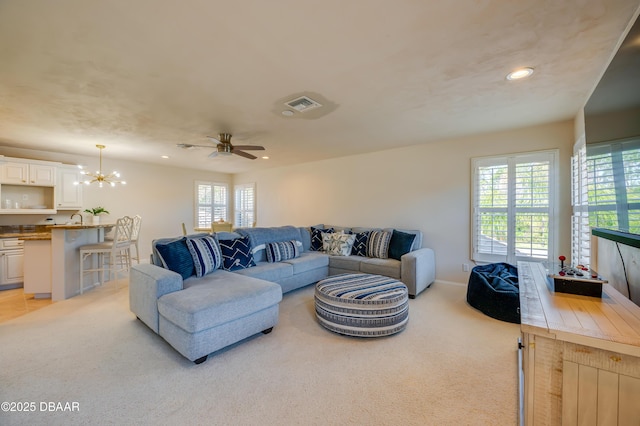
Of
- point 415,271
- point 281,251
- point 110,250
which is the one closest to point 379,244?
point 415,271

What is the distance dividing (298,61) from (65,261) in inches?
166

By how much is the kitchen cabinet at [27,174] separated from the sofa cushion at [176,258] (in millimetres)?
3870

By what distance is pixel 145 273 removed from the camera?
8.52 feet

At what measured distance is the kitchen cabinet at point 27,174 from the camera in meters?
4.36

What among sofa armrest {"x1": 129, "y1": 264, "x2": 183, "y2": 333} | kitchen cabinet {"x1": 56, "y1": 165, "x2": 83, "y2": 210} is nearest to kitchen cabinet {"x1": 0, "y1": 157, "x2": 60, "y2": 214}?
kitchen cabinet {"x1": 56, "y1": 165, "x2": 83, "y2": 210}

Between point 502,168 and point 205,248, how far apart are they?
14.0 feet

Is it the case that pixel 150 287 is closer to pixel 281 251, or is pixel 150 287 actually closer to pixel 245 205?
pixel 281 251

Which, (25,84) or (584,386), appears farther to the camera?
(25,84)

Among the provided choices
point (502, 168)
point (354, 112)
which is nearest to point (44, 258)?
point (354, 112)

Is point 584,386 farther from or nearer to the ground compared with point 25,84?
nearer to the ground

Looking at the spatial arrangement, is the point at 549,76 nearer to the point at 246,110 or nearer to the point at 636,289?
the point at 636,289

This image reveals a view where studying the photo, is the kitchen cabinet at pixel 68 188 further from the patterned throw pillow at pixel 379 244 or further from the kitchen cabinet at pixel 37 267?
the patterned throw pillow at pixel 379 244

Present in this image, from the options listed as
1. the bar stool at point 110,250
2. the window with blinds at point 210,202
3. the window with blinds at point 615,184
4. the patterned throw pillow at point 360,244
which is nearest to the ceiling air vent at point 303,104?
the window with blinds at point 615,184

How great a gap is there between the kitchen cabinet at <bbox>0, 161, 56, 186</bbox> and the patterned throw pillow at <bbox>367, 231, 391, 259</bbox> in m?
5.97
